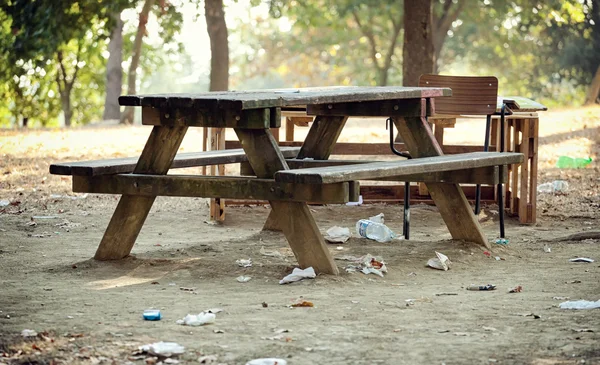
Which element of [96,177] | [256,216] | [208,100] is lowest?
[256,216]

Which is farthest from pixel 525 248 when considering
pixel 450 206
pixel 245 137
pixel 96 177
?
pixel 96 177

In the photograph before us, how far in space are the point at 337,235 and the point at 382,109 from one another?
1.00 meters

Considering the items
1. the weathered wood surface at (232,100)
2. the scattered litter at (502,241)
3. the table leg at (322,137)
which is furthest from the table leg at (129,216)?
the scattered litter at (502,241)

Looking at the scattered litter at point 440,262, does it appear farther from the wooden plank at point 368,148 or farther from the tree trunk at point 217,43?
the tree trunk at point 217,43

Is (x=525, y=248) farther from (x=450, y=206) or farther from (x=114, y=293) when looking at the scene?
(x=114, y=293)

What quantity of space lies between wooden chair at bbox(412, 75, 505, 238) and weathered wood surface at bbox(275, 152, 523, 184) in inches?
33.5

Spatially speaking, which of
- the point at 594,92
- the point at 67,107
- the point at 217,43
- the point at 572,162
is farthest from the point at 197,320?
the point at 67,107

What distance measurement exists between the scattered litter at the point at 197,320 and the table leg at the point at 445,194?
284 centimetres

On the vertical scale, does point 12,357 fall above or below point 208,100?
below

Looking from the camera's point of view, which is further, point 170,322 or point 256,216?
point 256,216

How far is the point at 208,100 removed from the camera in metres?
5.49

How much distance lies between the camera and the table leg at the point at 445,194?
692cm

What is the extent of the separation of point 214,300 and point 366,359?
1385mm

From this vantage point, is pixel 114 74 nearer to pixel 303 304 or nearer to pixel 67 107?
pixel 67 107
